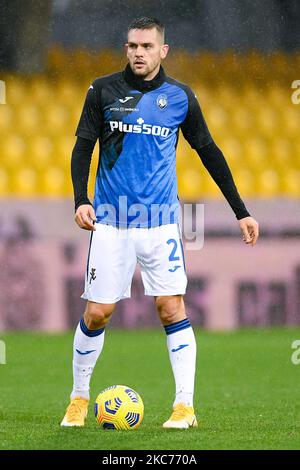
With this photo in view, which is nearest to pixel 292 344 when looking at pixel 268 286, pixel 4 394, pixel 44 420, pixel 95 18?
pixel 268 286

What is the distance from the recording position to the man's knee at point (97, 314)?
18.2 ft

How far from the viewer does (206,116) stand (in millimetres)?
13562

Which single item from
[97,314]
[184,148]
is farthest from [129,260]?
[184,148]

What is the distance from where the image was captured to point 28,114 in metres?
13.4

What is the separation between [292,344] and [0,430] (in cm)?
496

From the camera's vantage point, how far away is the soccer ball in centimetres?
543

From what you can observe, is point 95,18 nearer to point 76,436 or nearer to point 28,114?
point 28,114

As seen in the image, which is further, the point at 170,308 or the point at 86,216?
the point at 170,308

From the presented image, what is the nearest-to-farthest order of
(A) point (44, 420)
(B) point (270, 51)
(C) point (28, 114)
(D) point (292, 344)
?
(A) point (44, 420), (D) point (292, 344), (C) point (28, 114), (B) point (270, 51)

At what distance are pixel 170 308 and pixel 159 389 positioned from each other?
6.96 feet
